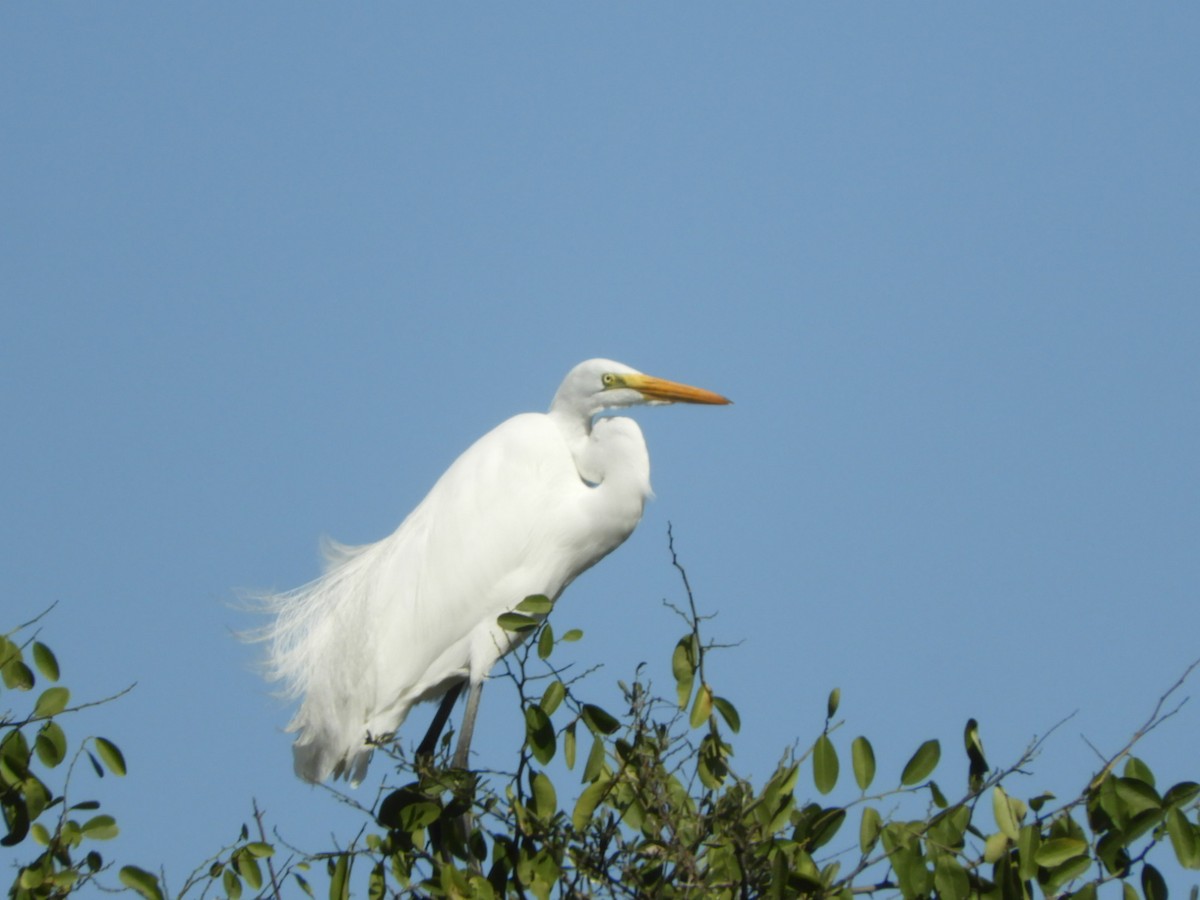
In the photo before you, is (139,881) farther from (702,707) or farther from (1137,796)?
(1137,796)

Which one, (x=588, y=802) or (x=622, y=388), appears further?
(x=622, y=388)

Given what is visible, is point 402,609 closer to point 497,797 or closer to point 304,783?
point 304,783

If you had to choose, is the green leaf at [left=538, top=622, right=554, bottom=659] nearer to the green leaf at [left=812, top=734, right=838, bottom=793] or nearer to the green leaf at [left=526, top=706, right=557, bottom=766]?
the green leaf at [left=526, top=706, right=557, bottom=766]

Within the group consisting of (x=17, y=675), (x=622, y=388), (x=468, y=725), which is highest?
(x=622, y=388)

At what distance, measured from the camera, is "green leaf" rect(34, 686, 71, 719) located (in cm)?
373

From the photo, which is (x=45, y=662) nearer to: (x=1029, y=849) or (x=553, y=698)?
(x=553, y=698)

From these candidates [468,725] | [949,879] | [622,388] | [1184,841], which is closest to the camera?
[1184,841]

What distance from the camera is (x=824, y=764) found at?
3.26 meters

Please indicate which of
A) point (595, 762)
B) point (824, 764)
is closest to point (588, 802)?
point (595, 762)

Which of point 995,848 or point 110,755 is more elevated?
point 110,755

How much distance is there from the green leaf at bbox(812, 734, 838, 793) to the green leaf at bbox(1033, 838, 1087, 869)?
43 cm

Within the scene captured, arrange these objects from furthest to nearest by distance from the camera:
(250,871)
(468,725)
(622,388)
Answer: (622,388)
(468,725)
(250,871)

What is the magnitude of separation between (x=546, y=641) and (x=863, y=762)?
79cm

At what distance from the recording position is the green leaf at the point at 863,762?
10.7ft
